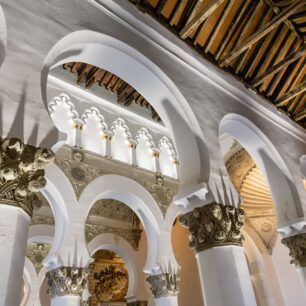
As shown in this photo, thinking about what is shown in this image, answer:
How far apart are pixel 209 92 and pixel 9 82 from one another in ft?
10.1

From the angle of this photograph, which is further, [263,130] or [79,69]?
[79,69]

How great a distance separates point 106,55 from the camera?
4.02 metres

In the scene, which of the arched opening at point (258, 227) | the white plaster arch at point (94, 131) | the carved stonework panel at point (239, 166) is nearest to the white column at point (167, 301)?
the white plaster arch at point (94, 131)

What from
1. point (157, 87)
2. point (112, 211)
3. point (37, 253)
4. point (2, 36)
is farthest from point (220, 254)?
point (37, 253)

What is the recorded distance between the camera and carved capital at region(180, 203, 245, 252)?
373 centimetres

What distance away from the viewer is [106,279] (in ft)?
35.8

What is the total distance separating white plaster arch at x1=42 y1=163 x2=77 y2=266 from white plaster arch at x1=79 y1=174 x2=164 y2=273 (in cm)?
34

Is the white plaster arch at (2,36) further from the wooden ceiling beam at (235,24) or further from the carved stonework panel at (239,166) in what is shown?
the carved stonework panel at (239,166)

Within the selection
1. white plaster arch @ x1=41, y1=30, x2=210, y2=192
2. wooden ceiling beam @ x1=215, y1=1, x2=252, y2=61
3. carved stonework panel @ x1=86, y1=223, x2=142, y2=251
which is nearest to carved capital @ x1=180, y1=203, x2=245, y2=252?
white plaster arch @ x1=41, y1=30, x2=210, y2=192

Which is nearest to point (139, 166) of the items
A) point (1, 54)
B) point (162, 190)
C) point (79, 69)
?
point (162, 190)

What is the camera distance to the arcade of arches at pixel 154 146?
2686 millimetres

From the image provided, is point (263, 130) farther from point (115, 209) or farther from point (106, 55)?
point (115, 209)

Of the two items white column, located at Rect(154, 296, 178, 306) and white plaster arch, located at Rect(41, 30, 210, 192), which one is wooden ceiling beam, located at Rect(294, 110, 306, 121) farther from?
white column, located at Rect(154, 296, 178, 306)

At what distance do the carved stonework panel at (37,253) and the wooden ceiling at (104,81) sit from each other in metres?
4.42
